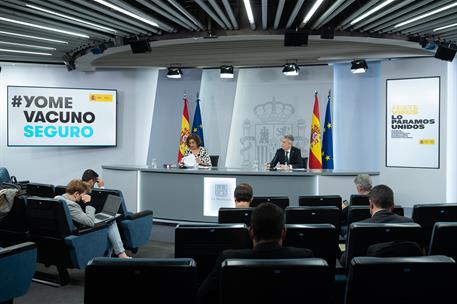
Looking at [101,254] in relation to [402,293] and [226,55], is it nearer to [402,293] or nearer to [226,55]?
[402,293]

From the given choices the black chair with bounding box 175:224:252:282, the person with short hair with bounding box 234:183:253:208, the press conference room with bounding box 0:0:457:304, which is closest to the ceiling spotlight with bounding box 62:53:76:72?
the press conference room with bounding box 0:0:457:304

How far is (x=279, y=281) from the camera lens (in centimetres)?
184

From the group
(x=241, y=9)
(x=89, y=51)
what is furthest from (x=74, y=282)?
(x=89, y=51)

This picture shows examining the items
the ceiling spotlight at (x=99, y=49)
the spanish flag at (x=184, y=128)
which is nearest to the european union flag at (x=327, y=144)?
the spanish flag at (x=184, y=128)

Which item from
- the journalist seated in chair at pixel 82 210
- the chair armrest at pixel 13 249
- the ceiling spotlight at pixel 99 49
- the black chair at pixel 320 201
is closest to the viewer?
the chair armrest at pixel 13 249

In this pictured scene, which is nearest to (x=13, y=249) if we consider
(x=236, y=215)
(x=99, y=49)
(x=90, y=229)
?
(x=90, y=229)

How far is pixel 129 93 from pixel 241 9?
448cm

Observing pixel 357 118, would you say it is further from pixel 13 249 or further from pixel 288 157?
pixel 13 249

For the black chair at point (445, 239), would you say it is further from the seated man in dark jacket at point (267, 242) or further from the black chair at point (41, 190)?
the black chair at point (41, 190)

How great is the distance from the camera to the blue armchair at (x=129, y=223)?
17.6ft

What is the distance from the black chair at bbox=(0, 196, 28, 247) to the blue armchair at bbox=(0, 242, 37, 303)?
1446mm

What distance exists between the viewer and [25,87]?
973 centimetres

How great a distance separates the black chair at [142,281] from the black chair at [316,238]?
120 cm

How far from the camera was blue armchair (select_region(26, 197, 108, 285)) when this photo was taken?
4.32 meters
